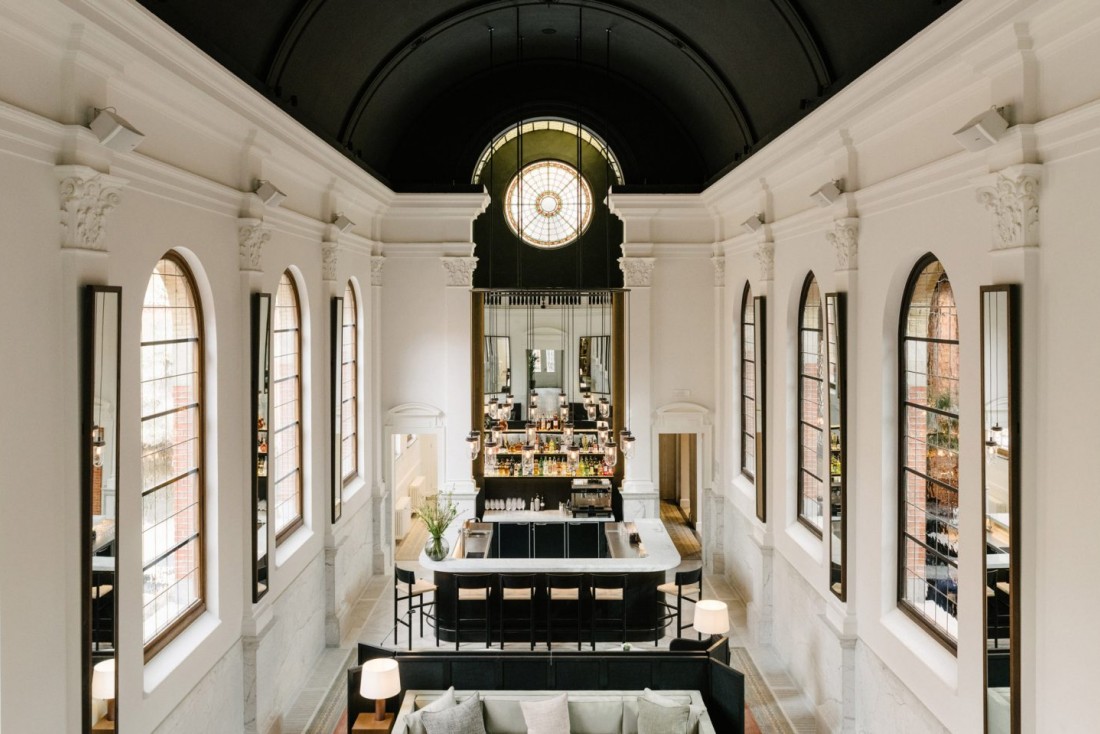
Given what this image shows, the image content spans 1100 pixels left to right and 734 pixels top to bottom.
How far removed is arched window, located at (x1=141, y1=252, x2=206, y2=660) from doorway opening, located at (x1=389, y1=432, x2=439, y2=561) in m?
7.62

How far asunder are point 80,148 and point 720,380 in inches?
453

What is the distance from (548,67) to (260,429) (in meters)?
9.35

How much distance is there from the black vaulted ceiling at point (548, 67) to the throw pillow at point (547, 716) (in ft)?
22.0

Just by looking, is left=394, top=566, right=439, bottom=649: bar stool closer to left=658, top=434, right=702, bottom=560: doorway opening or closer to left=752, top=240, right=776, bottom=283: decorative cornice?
left=658, top=434, right=702, bottom=560: doorway opening

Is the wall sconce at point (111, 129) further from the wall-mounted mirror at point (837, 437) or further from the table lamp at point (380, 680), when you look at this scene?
the wall-mounted mirror at point (837, 437)

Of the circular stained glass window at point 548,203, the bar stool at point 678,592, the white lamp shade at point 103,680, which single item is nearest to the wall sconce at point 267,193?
the white lamp shade at point 103,680

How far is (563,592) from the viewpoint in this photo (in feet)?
38.5

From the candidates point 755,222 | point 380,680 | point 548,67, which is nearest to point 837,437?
point 755,222

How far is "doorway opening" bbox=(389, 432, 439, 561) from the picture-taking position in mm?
16500

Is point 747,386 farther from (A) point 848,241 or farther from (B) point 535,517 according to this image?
(A) point 848,241

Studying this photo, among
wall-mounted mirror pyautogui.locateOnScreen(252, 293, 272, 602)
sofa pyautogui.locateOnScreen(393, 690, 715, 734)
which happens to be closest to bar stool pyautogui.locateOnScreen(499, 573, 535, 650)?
sofa pyautogui.locateOnScreen(393, 690, 715, 734)

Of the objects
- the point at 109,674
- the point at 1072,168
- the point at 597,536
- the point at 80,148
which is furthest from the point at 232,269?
the point at 597,536

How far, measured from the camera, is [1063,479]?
196 inches

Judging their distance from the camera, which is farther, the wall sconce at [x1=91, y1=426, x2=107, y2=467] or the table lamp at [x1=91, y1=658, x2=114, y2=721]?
the table lamp at [x1=91, y1=658, x2=114, y2=721]
